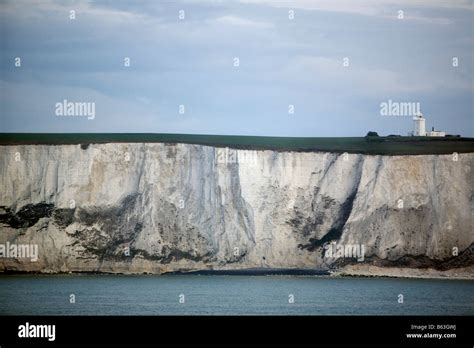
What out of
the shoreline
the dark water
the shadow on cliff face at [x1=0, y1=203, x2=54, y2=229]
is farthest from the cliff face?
the dark water

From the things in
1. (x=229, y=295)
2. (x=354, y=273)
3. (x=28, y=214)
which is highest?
(x=28, y=214)

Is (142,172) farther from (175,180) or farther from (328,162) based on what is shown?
(328,162)

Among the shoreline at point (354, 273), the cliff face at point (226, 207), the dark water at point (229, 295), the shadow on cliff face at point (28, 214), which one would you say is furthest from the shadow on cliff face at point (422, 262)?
the shadow on cliff face at point (28, 214)

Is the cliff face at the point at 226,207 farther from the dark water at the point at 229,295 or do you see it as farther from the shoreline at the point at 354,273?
the dark water at the point at 229,295

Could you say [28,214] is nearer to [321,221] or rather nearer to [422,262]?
[321,221]

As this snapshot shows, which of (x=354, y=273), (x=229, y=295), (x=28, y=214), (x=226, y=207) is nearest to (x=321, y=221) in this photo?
(x=354, y=273)
